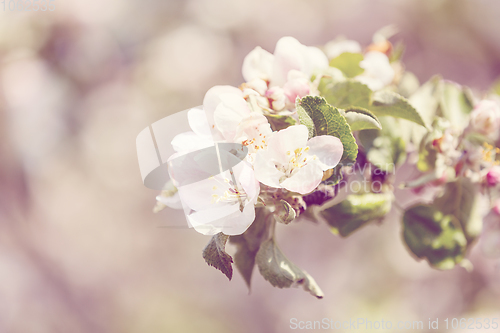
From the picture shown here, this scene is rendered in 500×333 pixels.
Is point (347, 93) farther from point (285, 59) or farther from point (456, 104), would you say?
point (456, 104)

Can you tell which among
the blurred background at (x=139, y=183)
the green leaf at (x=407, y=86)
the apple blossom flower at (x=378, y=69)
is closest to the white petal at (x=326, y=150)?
the apple blossom flower at (x=378, y=69)

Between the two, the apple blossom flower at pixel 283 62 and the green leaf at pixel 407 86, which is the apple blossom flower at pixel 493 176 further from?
the apple blossom flower at pixel 283 62

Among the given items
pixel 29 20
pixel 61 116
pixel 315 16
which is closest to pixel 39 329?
pixel 61 116

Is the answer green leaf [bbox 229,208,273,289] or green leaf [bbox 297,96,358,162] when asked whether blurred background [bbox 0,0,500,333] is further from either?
green leaf [bbox 297,96,358,162]

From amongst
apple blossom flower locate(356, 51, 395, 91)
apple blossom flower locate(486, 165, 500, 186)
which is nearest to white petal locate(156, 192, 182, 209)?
apple blossom flower locate(356, 51, 395, 91)

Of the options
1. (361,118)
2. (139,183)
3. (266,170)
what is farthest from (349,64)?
(139,183)

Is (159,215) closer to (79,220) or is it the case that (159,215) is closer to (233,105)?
(79,220)
